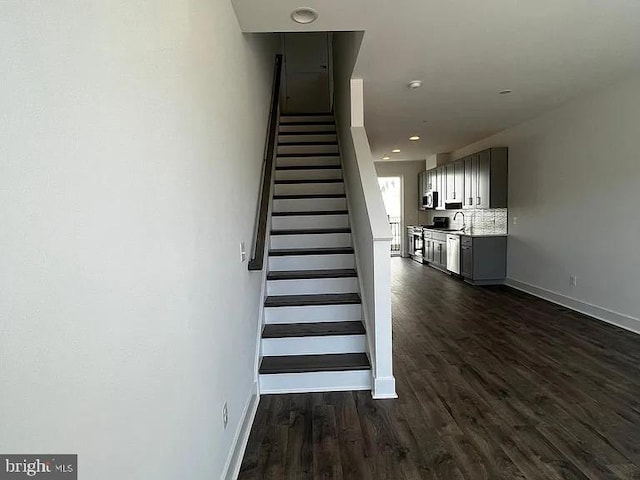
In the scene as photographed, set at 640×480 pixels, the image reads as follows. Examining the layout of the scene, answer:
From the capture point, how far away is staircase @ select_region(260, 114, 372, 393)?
2.85 m

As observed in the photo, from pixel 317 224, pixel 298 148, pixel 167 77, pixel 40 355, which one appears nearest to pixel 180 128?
pixel 167 77

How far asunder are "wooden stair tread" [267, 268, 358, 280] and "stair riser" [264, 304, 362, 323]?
317 mm

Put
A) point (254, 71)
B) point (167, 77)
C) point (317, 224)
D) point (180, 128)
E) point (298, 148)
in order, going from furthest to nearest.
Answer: point (298, 148), point (317, 224), point (254, 71), point (180, 128), point (167, 77)

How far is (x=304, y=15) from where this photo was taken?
2.52 m

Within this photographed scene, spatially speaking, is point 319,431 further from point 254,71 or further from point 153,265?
point 254,71

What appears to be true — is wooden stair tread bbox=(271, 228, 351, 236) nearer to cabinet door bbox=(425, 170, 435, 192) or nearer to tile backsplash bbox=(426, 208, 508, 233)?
tile backsplash bbox=(426, 208, 508, 233)

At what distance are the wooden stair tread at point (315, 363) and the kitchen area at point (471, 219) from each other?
4.27 m

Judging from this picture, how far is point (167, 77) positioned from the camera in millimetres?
1220

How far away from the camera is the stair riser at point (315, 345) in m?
3.02

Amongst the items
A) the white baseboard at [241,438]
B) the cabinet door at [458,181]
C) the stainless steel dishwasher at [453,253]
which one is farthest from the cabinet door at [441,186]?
the white baseboard at [241,438]

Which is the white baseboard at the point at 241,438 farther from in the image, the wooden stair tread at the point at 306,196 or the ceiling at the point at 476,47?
the ceiling at the point at 476,47

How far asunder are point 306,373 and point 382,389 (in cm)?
56

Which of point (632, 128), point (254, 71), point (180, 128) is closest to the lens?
point (180, 128)
